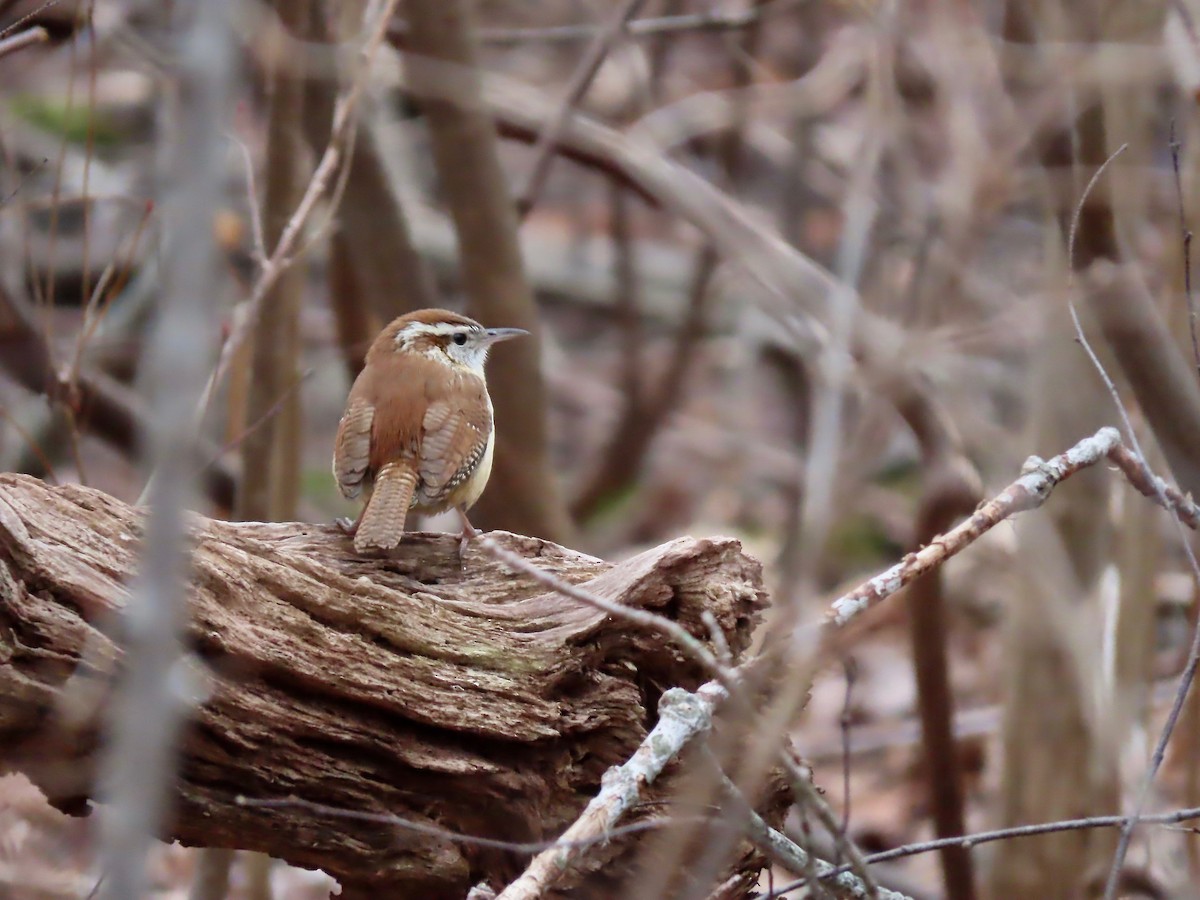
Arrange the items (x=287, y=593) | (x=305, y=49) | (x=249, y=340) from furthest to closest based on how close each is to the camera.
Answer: (x=249, y=340), (x=305, y=49), (x=287, y=593)

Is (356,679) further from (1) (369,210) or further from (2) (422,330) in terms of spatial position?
(1) (369,210)

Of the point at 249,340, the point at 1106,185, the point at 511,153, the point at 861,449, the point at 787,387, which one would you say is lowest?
the point at 861,449

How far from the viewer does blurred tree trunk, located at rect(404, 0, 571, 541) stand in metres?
5.34

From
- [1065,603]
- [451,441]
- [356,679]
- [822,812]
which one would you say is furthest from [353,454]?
[1065,603]

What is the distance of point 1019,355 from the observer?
35.0 feet

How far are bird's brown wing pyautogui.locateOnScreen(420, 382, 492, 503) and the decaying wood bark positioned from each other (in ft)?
1.60

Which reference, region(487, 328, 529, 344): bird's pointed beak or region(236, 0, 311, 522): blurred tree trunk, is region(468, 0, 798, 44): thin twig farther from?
region(487, 328, 529, 344): bird's pointed beak

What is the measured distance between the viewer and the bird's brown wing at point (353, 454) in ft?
12.7

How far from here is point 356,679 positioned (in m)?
2.89

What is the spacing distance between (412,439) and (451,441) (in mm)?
119

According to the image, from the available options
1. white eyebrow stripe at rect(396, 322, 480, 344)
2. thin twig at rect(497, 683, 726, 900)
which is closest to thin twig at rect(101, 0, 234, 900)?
thin twig at rect(497, 683, 726, 900)

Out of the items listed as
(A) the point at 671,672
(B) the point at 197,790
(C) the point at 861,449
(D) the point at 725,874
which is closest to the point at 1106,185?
(C) the point at 861,449

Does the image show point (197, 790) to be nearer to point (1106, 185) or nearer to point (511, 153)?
point (1106, 185)

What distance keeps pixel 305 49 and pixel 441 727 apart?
2869mm
